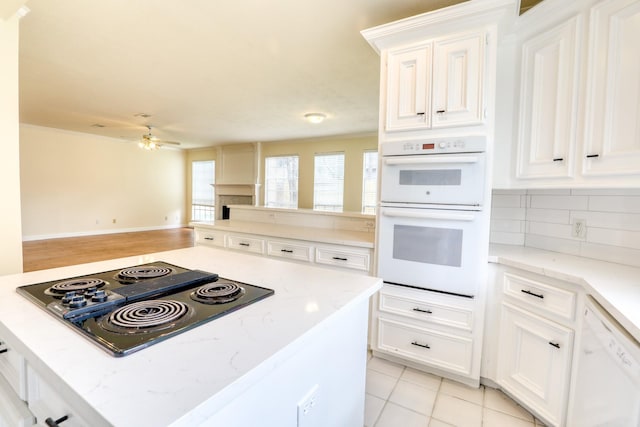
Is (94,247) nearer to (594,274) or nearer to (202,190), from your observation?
(202,190)

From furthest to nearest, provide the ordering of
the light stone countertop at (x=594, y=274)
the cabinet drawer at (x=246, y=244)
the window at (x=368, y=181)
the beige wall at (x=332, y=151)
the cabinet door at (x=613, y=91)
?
the beige wall at (x=332, y=151) → the window at (x=368, y=181) → the cabinet drawer at (x=246, y=244) → the cabinet door at (x=613, y=91) → the light stone countertop at (x=594, y=274)

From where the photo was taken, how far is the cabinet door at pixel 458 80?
179 centimetres

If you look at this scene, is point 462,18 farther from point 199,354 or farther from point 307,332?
point 199,354

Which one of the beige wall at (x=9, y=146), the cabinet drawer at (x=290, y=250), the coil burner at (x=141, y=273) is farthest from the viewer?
the cabinet drawer at (x=290, y=250)

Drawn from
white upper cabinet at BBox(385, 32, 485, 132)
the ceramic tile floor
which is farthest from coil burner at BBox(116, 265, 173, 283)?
white upper cabinet at BBox(385, 32, 485, 132)

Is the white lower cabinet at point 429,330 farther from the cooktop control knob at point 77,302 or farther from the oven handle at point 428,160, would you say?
the cooktop control knob at point 77,302

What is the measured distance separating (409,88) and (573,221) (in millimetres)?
1384

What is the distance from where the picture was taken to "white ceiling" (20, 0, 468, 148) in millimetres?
2182

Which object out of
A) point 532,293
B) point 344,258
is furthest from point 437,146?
point 344,258

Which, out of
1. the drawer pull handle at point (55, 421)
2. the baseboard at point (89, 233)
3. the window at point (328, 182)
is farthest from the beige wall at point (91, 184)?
the drawer pull handle at point (55, 421)

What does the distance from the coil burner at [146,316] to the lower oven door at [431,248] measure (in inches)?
59.4

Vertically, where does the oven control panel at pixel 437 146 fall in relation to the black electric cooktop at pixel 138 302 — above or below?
above

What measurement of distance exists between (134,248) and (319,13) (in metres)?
5.94

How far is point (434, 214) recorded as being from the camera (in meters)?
1.92
